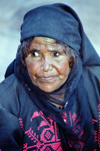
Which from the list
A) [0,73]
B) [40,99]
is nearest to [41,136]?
[40,99]

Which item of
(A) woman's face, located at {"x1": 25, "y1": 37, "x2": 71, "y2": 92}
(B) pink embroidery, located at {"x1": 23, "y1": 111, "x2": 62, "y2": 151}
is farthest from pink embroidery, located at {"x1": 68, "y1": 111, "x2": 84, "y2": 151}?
(A) woman's face, located at {"x1": 25, "y1": 37, "x2": 71, "y2": 92}

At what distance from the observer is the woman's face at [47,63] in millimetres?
1234

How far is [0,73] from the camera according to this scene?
2.89 metres

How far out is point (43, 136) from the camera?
1.43 meters

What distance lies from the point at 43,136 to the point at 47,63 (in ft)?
1.72

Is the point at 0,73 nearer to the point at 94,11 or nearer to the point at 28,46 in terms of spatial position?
the point at 28,46

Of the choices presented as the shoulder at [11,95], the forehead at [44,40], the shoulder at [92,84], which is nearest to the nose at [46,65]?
the forehead at [44,40]

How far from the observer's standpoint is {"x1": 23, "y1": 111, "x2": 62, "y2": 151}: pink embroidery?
1425 mm

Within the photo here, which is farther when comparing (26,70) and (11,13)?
(11,13)

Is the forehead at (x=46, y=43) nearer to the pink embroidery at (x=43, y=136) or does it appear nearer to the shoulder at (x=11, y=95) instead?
the shoulder at (x=11, y=95)

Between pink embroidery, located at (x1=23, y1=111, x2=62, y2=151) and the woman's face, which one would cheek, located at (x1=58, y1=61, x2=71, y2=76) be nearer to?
the woman's face

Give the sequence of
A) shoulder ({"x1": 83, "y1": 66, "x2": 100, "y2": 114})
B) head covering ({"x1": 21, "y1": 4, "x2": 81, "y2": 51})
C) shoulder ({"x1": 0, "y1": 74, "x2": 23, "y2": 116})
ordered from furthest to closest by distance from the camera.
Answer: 1. shoulder ({"x1": 83, "y1": 66, "x2": 100, "y2": 114})
2. shoulder ({"x1": 0, "y1": 74, "x2": 23, "y2": 116})
3. head covering ({"x1": 21, "y1": 4, "x2": 81, "y2": 51})

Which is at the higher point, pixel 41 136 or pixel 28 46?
pixel 28 46

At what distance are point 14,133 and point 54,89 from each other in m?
0.39
